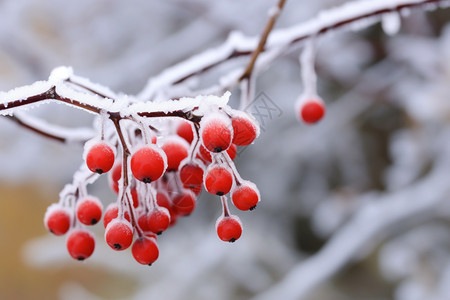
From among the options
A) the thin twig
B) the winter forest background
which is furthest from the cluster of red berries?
the winter forest background

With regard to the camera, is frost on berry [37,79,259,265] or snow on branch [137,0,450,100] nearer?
frost on berry [37,79,259,265]

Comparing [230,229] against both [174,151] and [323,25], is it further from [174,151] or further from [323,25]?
[323,25]

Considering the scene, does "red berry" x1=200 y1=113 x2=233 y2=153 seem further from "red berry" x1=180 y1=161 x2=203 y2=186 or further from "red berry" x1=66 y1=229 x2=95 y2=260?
"red berry" x1=66 y1=229 x2=95 y2=260

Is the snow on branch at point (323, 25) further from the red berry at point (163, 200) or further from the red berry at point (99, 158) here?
the red berry at point (99, 158)

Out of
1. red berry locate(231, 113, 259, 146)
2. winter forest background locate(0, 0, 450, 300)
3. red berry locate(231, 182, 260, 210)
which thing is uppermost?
winter forest background locate(0, 0, 450, 300)

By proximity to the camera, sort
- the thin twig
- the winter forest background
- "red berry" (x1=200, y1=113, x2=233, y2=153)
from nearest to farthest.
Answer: "red berry" (x1=200, y1=113, x2=233, y2=153)
the thin twig
the winter forest background

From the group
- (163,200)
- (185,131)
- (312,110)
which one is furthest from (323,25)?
(163,200)
